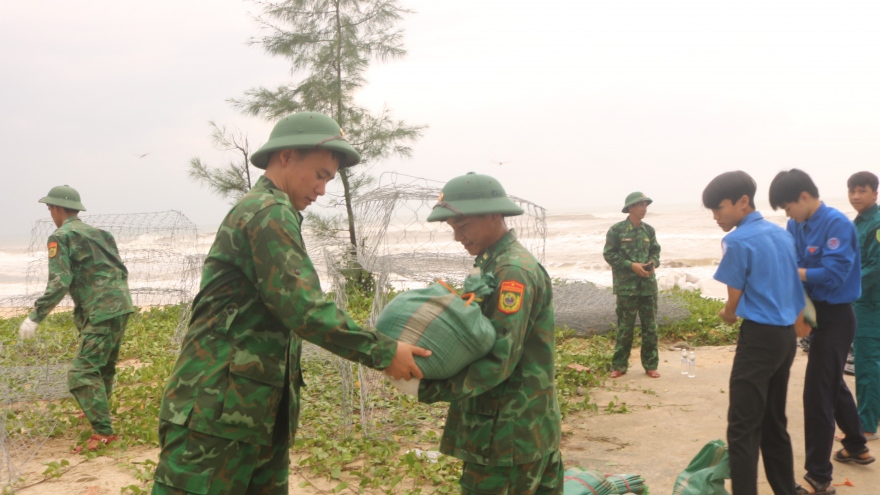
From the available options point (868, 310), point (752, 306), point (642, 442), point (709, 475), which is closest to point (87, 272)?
point (642, 442)

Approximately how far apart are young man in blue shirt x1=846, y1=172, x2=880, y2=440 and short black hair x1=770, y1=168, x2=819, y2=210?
1.30 metres

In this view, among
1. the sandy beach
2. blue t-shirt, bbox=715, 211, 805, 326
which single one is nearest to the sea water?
the sandy beach

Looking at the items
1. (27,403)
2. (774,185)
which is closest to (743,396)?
(774,185)

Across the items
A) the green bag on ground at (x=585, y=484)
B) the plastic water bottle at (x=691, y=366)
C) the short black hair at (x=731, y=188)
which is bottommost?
the plastic water bottle at (x=691, y=366)

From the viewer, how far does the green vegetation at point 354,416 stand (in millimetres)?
4527

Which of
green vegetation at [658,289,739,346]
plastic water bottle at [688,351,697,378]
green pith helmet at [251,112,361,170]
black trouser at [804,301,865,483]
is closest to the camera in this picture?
green pith helmet at [251,112,361,170]

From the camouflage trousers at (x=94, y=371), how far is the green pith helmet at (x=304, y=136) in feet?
11.7

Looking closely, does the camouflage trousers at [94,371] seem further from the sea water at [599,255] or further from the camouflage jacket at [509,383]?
the sea water at [599,255]

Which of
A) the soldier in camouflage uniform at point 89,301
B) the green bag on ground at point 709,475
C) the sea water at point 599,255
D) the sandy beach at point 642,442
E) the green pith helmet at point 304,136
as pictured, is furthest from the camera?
the sea water at point 599,255

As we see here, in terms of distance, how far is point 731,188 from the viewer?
11.3 feet

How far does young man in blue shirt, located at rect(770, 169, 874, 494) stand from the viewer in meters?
3.99

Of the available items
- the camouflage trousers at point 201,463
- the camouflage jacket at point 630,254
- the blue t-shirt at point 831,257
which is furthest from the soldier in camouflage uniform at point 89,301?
the blue t-shirt at point 831,257

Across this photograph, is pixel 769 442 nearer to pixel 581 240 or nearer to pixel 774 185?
pixel 774 185

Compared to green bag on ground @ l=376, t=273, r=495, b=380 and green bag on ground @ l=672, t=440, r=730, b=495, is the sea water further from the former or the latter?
green bag on ground @ l=376, t=273, r=495, b=380
